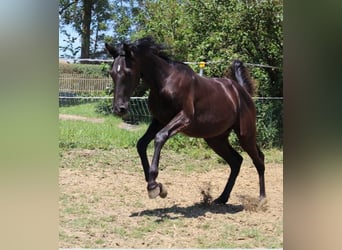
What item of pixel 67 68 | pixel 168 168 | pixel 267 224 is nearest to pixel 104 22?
pixel 67 68

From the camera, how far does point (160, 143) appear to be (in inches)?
138

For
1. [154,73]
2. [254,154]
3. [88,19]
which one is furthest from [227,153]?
[88,19]

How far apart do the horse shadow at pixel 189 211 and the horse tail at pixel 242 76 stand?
3.57 ft

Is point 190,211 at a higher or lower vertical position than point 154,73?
lower

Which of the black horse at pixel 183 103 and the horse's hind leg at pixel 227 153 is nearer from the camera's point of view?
the black horse at pixel 183 103

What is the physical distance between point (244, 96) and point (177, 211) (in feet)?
3.95

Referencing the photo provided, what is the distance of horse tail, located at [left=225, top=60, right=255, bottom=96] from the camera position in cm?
427

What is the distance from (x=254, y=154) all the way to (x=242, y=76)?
2.50 ft

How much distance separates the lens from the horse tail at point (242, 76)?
14.0 ft

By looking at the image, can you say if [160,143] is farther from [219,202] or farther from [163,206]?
[219,202]

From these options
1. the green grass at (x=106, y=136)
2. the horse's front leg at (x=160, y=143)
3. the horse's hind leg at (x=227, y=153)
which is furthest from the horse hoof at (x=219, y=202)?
the horse's front leg at (x=160, y=143)

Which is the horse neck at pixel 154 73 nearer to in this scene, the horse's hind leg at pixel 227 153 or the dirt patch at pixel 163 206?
the horse's hind leg at pixel 227 153

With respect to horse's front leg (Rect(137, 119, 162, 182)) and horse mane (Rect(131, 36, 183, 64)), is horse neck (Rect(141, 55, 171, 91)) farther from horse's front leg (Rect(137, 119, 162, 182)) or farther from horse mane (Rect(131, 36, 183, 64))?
horse's front leg (Rect(137, 119, 162, 182))
